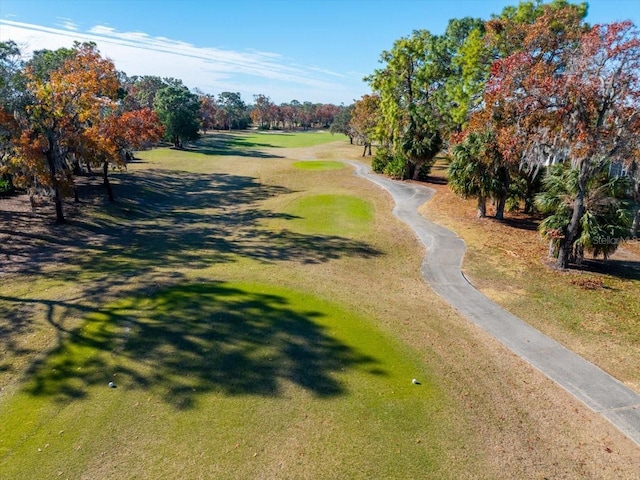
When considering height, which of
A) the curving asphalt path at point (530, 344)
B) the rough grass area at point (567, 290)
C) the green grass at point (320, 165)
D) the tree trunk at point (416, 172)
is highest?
the tree trunk at point (416, 172)

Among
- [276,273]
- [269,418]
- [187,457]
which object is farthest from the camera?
[276,273]

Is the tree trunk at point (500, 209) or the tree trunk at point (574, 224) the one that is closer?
the tree trunk at point (574, 224)

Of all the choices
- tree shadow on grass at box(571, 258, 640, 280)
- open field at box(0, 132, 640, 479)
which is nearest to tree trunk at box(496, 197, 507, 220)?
tree shadow on grass at box(571, 258, 640, 280)

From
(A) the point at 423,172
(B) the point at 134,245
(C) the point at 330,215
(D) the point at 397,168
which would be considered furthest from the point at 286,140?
(B) the point at 134,245

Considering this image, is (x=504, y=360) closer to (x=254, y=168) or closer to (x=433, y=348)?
(x=433, y=348)

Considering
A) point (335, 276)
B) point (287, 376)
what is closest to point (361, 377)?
point (287, 376)

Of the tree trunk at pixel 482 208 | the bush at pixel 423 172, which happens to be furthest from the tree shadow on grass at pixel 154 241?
the bush at pixel 423 172

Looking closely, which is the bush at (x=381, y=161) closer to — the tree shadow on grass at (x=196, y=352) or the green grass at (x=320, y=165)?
the green grass at (x=320, y=165)
